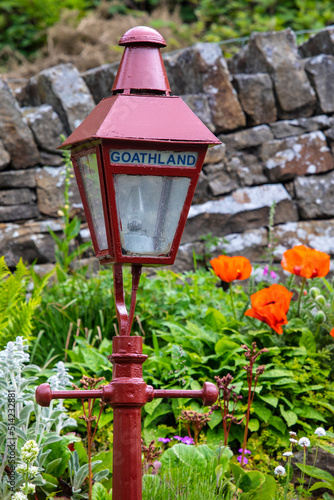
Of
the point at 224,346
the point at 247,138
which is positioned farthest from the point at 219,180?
the point at 224,346

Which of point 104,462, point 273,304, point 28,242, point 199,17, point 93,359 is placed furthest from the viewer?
point 199,17

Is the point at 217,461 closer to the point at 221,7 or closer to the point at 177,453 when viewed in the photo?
the point at 177,453

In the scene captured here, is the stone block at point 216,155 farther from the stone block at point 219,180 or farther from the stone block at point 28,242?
the stone block at point 28,242

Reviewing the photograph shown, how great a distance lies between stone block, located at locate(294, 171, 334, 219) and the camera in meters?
4.73

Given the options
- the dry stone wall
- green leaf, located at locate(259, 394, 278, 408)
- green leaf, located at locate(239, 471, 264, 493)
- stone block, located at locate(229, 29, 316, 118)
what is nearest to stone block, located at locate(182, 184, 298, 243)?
the dry stone wall

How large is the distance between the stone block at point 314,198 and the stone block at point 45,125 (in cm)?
210

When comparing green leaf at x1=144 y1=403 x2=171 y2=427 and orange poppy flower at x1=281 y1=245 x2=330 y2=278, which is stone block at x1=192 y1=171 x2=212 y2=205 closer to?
orange poppy flower at x1=281 y1=245 x2=330 y2=278

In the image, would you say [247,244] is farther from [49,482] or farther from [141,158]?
[141,158]

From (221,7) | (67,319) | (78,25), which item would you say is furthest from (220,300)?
(221,7)

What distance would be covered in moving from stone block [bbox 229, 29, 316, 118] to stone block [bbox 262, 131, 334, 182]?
28 centimetres

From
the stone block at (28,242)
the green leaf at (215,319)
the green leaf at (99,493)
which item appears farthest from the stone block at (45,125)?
the green leaf at (99,493)

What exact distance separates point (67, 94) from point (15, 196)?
988 mm

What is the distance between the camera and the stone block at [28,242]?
4.28 m

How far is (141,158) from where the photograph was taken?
152 cm
